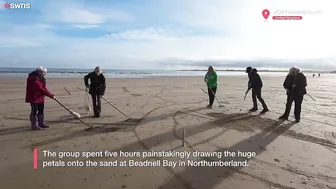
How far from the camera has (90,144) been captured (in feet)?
22.5

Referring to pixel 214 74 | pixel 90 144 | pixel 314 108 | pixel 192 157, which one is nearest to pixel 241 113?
pixel 214 74

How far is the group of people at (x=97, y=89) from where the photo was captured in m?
8.26

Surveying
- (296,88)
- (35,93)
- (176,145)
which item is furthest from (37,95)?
(296,88)

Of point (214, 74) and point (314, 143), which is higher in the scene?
point (214, 74)

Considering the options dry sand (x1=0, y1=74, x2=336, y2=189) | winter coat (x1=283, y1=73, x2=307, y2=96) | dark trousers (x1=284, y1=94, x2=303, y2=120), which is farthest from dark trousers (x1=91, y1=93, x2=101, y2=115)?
winter coat (x1=283, y1=73, x2=307, y2=96)

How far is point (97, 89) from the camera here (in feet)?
34.3

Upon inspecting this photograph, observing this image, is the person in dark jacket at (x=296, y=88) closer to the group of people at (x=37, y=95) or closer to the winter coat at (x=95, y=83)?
the winter coat at (x=95, y=83)

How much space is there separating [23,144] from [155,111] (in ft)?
18.7

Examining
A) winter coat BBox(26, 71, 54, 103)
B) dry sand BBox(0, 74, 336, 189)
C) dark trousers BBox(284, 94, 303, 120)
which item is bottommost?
dry sand BBox(0, 74, 336, 189)

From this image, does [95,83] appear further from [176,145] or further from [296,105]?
[296,105]

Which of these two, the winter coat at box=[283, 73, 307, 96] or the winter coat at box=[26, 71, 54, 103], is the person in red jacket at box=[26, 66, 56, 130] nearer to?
the winter coat at box=[26, 71, 54, 103]

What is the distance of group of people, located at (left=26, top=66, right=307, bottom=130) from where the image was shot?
8.26m

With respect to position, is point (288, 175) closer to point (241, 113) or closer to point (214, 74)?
point (241, 113)

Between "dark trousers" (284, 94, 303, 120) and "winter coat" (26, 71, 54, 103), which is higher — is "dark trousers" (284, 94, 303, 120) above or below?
below
